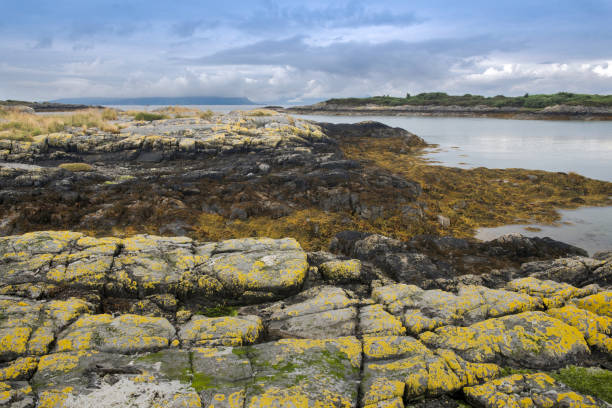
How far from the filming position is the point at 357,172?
81.6ft

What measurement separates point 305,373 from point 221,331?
215 cm

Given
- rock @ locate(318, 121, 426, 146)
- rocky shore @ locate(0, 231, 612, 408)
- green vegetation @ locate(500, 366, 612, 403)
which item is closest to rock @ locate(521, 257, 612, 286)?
rocky shore @ locate(0, 231, 612, 408)

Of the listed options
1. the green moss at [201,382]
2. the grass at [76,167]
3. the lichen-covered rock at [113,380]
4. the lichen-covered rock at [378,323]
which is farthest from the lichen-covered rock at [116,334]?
the grass at [76,167]

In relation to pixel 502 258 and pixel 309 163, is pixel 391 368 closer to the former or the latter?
pixel 502 258

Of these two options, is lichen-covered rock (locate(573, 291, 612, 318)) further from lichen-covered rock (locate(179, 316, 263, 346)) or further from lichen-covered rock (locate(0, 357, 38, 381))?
lichen-covered rock (locate(0, 357, 38, 381))

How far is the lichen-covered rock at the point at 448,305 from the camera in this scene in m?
6.96

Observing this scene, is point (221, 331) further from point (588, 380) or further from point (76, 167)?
point (76, 167)

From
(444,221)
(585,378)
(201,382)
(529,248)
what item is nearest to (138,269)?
(201,382)

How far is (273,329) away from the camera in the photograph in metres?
6.98

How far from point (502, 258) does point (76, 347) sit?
47.5 ft

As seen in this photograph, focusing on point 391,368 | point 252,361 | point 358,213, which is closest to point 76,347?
point 252,361

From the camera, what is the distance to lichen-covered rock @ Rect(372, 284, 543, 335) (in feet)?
22.8

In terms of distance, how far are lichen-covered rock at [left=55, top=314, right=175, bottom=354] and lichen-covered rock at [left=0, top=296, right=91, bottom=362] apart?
0.24 metres

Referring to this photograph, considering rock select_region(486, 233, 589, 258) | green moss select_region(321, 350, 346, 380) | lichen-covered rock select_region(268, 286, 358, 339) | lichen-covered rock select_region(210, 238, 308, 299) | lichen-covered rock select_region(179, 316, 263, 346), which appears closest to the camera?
green moss select_region(321, 350, 346, 380)
